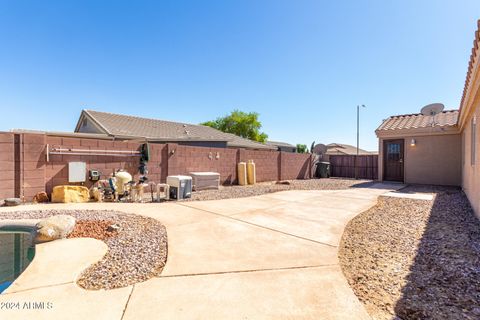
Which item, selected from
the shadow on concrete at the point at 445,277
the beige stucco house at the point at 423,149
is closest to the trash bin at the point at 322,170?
the beige stucco house at the point at 423,149

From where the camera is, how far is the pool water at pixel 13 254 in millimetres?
2459

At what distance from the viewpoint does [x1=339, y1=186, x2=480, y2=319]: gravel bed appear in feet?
6.30

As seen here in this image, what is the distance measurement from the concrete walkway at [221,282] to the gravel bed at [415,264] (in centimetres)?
23

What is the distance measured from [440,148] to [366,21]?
22.0ft

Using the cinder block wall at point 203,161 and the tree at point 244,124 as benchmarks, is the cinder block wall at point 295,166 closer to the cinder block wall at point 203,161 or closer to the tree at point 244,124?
the cinder block wall at point 203,161

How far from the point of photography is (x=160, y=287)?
2.18 metres

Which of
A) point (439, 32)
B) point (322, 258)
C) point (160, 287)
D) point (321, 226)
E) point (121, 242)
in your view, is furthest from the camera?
point (439, 32)

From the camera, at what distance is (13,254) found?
3109mm

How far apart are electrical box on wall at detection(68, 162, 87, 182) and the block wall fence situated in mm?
146

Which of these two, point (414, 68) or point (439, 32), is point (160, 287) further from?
point (414, 68)

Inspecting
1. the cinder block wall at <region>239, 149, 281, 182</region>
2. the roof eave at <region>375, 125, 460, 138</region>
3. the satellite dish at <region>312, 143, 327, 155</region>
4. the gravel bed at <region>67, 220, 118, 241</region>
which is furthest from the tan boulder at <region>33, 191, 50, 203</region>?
the satellite dish at <region>312, 143, 327, 155</region>

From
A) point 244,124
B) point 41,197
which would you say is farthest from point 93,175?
point 244,124

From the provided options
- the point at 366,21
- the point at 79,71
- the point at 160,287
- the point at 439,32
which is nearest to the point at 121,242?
the point at 160,287

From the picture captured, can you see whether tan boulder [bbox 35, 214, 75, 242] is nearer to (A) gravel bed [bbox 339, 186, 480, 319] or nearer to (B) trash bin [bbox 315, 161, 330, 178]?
(A) gravel bed [bbox 339, 186, 480, 319]
